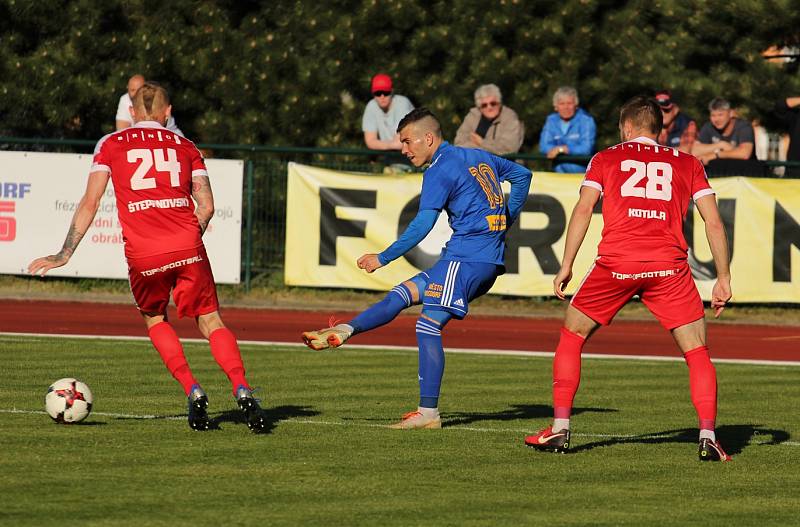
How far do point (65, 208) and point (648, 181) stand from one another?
493 inches

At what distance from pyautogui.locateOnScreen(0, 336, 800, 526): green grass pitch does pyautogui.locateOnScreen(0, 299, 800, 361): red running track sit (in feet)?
8.68

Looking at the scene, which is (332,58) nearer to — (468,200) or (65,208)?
(65,208)

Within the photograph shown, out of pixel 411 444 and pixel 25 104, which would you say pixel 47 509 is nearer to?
pixel 411 444

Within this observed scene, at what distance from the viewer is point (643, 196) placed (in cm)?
920

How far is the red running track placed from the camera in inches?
667

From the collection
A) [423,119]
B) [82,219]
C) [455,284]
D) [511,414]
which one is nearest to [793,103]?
[511,414]

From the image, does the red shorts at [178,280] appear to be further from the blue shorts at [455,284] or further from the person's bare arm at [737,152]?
the person's bare arm at [737,152]

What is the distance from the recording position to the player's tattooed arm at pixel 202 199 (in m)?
9.89

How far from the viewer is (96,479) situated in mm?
7945

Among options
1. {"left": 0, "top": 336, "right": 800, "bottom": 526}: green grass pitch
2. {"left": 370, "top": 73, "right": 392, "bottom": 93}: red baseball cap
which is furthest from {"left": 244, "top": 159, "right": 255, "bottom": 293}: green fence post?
{"left": 0, "top": 336, "right": 800, "bottom": 526}: green grass pitch

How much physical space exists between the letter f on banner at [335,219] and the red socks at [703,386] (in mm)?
11065

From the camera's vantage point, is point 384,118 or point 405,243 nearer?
point 405,243

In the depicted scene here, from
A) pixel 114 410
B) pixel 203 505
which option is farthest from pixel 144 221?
pixel 203 505

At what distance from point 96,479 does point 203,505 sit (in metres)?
0.86
